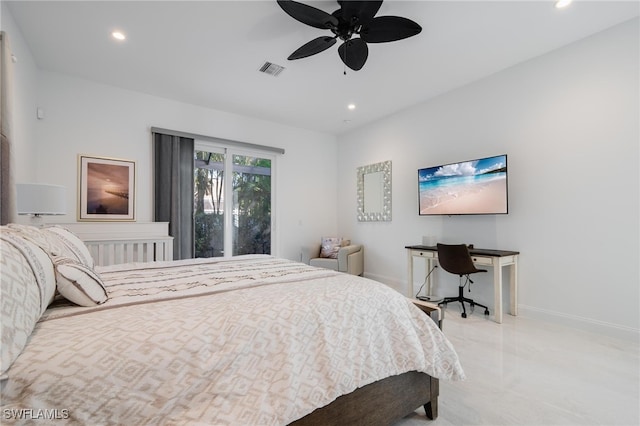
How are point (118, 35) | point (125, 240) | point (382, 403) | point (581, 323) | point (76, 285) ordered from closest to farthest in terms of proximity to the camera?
1. point (76, 285)
2. point (382, 403)
3. point (118, 35)
4. point (581, 323)
5. point (125, 240)

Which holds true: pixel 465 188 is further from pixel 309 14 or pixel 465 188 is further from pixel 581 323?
pixel 309 14

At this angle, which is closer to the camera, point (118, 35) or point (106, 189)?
point (118, 35)

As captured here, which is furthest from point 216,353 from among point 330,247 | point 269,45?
point 330,247

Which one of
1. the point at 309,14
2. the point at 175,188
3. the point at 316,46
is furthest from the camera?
the point at 175,188

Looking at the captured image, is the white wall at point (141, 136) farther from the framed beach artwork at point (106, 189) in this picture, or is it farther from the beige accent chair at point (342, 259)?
the beige accent chair at point (342, 259)

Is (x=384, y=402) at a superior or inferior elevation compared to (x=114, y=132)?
inferior

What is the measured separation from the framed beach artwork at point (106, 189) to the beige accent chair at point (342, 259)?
107 inches

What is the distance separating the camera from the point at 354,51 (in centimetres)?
250

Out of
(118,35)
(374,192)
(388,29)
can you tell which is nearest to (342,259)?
(374,192)

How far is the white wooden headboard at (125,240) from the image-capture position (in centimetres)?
335

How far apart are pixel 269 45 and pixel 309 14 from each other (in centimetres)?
86

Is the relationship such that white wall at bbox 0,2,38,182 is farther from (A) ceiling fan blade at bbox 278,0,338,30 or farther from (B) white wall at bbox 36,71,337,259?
(A) ceiling fan blade at bbox 278,0,338,30

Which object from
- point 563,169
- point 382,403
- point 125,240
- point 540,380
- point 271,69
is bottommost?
point 540,380

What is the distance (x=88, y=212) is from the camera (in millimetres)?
3506
